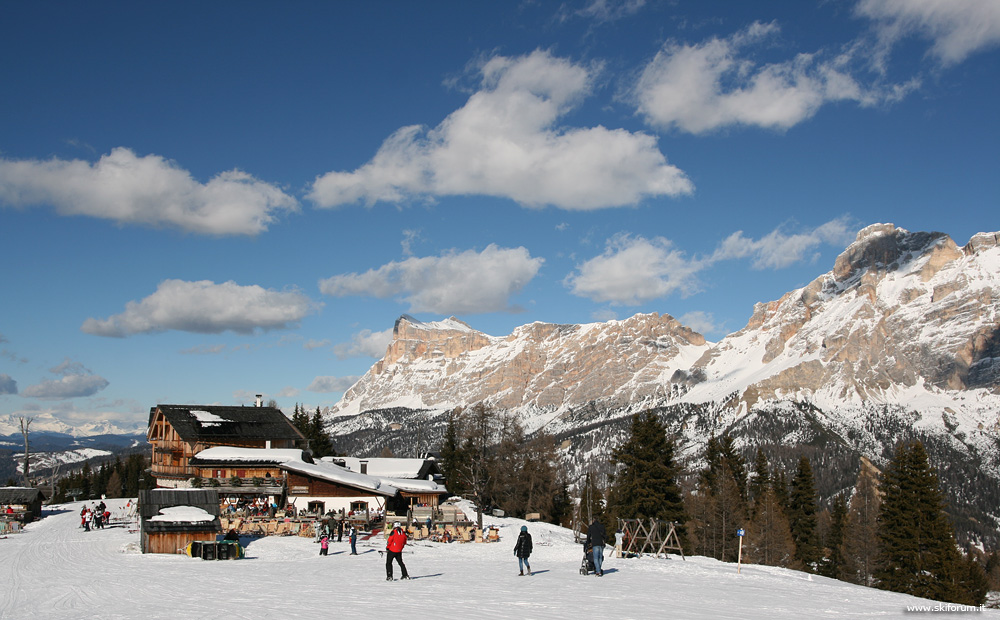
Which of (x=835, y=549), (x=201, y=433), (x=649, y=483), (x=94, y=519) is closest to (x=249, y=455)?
(x=201, y=433)

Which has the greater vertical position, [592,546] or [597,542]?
[597,542]

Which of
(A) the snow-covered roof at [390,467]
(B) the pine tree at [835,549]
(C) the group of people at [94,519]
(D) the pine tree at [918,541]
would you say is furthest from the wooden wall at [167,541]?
(B) the pine tree at [835,549]

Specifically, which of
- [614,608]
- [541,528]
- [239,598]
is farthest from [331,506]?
[614,608]

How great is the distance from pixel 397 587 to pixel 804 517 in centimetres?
6322

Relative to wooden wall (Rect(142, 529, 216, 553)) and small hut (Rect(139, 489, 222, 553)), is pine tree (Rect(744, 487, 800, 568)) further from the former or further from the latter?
wooden wall (Rect(142, 529, 216, 553))

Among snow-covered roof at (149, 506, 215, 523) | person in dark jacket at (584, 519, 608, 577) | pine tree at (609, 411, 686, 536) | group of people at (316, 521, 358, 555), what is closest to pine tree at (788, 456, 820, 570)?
pine tree at (609, 411, 686, 536)

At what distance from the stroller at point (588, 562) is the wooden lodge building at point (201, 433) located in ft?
125

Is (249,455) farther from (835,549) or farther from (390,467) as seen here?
(835,549)

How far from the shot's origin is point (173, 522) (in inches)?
1345

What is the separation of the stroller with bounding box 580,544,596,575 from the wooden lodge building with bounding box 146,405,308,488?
3822 cm

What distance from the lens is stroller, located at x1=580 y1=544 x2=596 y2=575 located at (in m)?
27.6

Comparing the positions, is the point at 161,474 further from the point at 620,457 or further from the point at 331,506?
the point at 620,457

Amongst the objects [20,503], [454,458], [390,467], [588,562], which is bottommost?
[20,503]

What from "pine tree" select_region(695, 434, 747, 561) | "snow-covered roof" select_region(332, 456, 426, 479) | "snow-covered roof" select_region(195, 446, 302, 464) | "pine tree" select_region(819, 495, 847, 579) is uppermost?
"snow-covered roof" select_region(195, 446, 302, 464)
